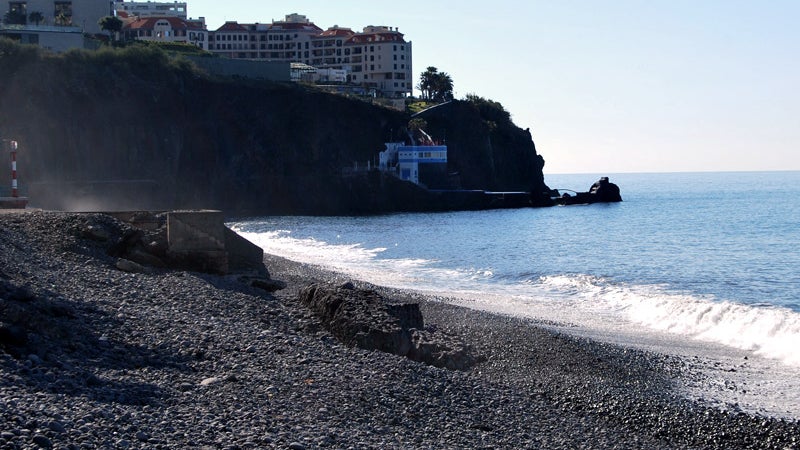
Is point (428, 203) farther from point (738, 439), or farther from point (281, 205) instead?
point (738, 439)

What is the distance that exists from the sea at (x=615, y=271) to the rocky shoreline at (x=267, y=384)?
86.8 inches

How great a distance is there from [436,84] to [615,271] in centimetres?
9384

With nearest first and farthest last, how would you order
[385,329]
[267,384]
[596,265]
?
[267,384] < [385,329] < [596,265]

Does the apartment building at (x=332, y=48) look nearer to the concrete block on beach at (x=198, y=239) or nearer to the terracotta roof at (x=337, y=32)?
the terracotta roof at (x=337, y=32)

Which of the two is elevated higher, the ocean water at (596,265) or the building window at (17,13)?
the building window at (17,13)

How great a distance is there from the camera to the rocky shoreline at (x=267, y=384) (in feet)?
32.9

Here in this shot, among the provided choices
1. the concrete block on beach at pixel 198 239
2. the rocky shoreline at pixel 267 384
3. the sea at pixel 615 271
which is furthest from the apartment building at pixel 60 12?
the rocky shoreline at pixel 267 384

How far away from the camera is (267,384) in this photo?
40.7ft

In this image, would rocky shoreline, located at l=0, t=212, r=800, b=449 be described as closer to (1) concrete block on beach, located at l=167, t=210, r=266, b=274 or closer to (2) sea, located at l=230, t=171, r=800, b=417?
→ (2) sea, located at l=230, t=171, r=800, b=417

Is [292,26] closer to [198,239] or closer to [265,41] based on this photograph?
[265,41]

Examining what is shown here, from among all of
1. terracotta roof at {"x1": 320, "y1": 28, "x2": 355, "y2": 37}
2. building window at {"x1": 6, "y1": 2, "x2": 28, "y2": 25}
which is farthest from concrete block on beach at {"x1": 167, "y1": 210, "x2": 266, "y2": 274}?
terracotta roof at {"x1": 320, "y1": 28, "x2": 355, "y2": 37}

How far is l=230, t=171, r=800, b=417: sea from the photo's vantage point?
22703mm

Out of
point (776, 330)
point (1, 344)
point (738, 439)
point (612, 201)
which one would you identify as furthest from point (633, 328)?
point (612, 201)

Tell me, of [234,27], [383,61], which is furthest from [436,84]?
[234,27]
